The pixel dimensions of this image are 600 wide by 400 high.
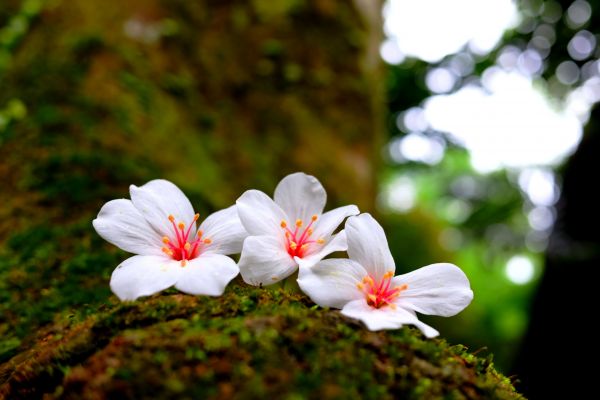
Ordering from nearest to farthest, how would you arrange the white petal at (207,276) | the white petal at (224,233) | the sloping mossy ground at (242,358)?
the sloping mossy ground at (242,358)
the white petal at (207,276)
the white petal at (224,233)

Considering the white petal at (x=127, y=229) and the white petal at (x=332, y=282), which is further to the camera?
the white petal at (x=127, y=229)

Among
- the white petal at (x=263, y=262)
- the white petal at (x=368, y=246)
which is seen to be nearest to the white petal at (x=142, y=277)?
the white petal at (x=263, y=262)

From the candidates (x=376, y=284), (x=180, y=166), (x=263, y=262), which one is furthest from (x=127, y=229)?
(x=180, y=166)

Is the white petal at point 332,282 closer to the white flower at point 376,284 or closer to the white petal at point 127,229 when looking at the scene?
the white flower at point 376,284

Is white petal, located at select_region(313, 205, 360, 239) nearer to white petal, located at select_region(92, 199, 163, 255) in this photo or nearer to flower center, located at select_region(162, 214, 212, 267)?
flower center, located at select_region(162, 214, 212, 267)

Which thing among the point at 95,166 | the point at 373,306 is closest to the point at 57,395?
the point at 373,306

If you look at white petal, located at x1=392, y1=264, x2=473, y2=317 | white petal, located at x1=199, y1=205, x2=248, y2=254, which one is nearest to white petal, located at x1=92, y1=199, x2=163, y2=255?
white petal, located at x1=199, y1=205, x2=248, y2=254

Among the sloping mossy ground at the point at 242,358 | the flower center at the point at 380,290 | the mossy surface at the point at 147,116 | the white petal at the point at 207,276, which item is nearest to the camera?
the sloping mossy ground at the point at 242,358
